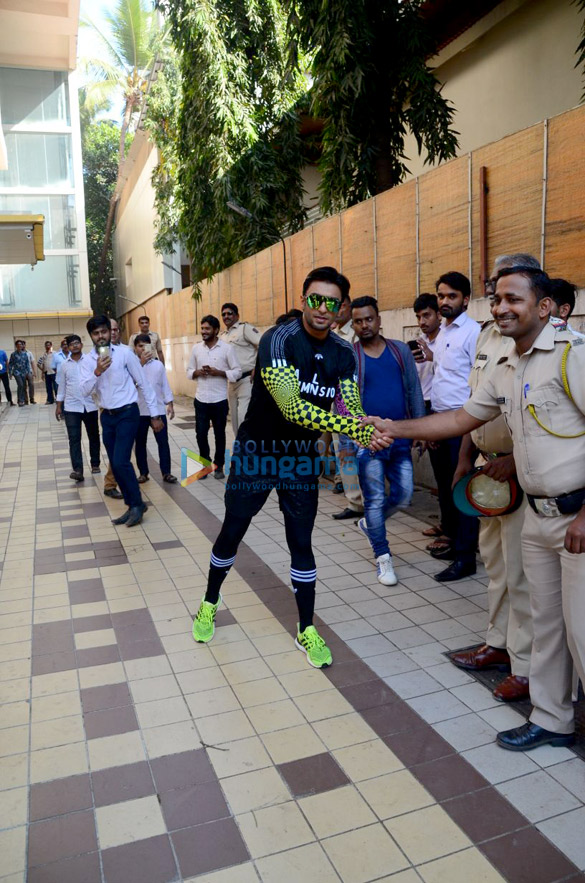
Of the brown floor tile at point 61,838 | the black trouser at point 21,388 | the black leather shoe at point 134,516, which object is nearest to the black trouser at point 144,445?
the black leather shoe at point 134,516

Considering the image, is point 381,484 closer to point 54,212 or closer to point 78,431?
point 78,431

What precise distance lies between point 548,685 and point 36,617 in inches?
124

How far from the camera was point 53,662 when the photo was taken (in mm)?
3877

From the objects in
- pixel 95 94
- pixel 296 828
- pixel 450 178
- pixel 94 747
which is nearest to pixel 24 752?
pixel 94 747

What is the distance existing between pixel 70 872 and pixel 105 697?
45.3 inches

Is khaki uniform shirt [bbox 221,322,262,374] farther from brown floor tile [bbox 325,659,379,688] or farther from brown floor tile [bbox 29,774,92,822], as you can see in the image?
brown floor tile [bbox 29,774,92,822]

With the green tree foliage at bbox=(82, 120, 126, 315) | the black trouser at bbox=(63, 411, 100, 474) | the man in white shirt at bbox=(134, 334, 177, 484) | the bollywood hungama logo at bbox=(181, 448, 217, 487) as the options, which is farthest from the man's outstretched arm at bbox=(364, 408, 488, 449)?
the green tree foliage at bbox=(82, 120, 126, 315)

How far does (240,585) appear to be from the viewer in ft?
16.2

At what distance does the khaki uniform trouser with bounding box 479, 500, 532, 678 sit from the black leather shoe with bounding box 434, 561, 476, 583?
1237mm

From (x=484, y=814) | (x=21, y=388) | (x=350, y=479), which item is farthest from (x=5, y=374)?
(x=484, y=814)

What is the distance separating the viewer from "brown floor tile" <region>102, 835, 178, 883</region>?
7.62 feet

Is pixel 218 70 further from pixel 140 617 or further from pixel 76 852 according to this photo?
pixel 76 852

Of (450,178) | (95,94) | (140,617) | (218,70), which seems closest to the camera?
(140,617)

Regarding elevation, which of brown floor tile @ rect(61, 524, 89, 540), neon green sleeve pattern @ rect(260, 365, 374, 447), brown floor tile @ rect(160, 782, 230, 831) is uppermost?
neon green sleeve pattern @ rect(260, 365, 374, 447)
